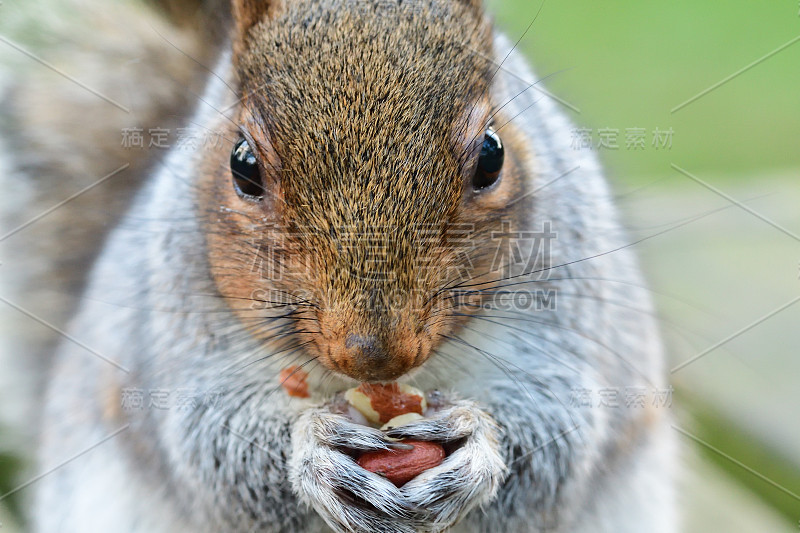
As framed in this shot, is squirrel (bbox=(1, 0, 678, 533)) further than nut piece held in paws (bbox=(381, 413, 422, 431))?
No

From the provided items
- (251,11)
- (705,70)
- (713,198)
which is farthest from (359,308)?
(705,70)

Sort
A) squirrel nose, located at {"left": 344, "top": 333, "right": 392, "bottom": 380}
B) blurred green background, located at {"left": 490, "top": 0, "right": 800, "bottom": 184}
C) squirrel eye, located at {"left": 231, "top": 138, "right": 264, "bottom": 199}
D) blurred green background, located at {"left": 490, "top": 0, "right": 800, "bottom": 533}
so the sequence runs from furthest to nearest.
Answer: blurred green background, located at {"left": 490, "top": 0, "right": 800, "bottom": 184} < blurred green background, located at {"left": 490, "top": 0, "right": 800, "bottom": 533} < squirrel eye, located at {"left": 231, "top": 138, "right": 264, "bottom": 199} < squirrel nose, located at {"left": 344, "top": 333, "right": 392, "bottom": 380}

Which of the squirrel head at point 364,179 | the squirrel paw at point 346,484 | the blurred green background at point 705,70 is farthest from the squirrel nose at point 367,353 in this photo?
the blurred green background at point 705,70

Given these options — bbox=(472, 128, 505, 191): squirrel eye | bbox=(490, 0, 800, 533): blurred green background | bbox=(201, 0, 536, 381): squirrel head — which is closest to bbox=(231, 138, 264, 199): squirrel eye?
bbox=(201, 0, 536, 381): squirrel head

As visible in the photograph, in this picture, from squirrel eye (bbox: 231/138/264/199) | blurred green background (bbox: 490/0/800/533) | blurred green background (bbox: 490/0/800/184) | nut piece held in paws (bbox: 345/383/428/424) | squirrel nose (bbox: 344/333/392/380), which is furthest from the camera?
blurred green background (bbox: 490/0/800/184)

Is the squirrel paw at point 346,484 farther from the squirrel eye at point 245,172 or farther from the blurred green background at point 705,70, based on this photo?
the blurred green background at point 705,70

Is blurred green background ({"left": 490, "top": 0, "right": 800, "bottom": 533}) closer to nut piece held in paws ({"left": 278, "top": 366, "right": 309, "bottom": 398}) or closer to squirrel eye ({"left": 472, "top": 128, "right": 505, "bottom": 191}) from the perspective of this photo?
squirrel eye ({"left": 472, "top": 128, "right": 505, "bottom": 191})

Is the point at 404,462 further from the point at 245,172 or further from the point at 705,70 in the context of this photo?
the point at 705,70
